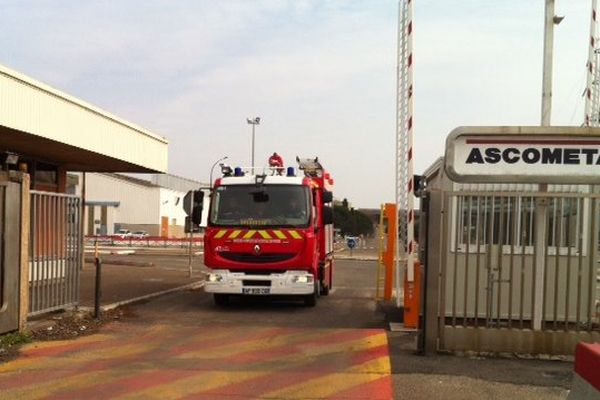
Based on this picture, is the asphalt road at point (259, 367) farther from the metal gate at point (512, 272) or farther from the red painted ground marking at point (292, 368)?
the metal gate at point (512, 272)

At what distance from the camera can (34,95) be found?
13328 mm

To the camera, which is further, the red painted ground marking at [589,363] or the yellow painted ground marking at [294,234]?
the yellow painted ground marking at [294,234]

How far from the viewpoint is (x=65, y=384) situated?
707 cm

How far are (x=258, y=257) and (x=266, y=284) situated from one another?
548 mm

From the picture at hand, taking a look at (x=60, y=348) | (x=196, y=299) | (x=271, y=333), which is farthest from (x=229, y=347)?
(x=196, y=299)

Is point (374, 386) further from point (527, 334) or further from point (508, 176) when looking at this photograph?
point (508, 176)

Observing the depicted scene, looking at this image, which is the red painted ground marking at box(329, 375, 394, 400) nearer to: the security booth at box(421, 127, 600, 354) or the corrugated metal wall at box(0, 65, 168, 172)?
the security booth at box(421, 127, 600, 354)

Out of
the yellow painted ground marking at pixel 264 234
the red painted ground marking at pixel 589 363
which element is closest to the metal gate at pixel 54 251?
the yellow painted ground marking at pixel 264 234

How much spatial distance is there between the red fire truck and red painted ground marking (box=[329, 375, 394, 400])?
5.89 metres

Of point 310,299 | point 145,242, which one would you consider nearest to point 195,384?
point 310,299

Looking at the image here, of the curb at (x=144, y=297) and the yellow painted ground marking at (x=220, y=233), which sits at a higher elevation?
the yellow painted ground marking at (x=220, y=233)

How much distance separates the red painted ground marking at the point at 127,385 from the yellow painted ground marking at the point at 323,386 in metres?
1.26

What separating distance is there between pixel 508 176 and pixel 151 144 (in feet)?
46.3

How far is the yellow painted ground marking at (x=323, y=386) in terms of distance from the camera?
22.0 ft
